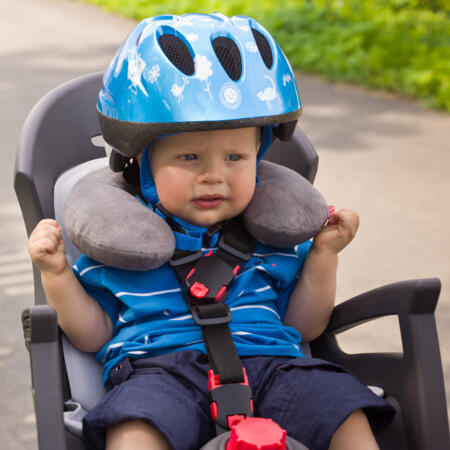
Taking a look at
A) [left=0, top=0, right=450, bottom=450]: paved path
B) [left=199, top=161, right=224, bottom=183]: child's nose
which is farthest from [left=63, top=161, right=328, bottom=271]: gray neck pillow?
[left=0, top=0, right=450, bottom=450]: paved path

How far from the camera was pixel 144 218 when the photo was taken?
A: 178cm

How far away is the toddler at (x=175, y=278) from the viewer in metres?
1.64

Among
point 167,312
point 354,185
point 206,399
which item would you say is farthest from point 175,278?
point 354,185

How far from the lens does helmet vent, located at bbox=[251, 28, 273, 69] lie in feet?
6.05

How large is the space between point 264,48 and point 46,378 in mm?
917

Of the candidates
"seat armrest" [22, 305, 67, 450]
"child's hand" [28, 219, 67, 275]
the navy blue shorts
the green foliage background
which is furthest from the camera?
the green foliage background

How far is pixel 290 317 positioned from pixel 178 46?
73cm

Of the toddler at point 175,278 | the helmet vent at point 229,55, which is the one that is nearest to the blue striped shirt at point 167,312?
the toddler at point 175,278

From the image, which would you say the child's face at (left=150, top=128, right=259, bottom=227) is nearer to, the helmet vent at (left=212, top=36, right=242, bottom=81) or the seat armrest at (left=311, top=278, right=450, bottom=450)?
the helmet vent at (left=212, top=36, right=242, bottom=81)

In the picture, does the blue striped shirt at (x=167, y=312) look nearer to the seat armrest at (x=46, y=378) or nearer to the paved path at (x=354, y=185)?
the seat armrest at (x=46, y=378)

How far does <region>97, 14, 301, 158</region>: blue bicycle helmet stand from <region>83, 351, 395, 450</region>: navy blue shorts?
0.51 metres

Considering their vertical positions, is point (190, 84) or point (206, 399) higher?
point (190, 84)

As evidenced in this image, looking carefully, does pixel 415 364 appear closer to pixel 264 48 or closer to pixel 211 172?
pixel 211 172

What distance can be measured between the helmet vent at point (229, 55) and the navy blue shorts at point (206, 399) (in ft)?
2.10
